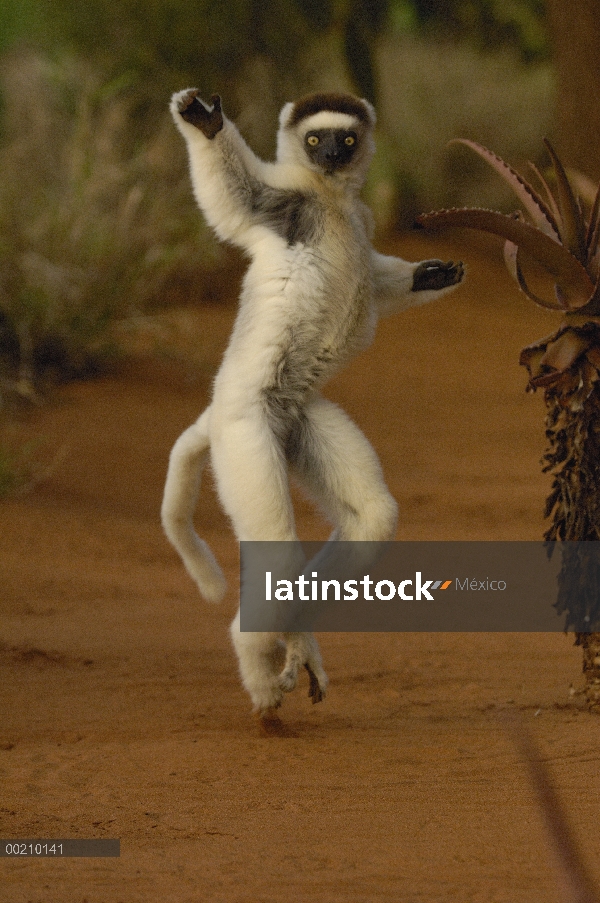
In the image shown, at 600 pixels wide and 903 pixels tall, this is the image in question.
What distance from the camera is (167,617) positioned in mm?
5930

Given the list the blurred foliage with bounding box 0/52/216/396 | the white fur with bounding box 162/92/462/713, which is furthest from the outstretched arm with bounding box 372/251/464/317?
the blurred foliage with bounding box 0/52/216/396

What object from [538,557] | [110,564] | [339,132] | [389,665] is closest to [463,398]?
[538,557]

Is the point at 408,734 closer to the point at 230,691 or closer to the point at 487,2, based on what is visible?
the point at 230,691

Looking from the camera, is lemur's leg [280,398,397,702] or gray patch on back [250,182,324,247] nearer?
lemur's leg [280,398,397,702]

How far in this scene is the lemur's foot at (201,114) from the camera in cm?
395

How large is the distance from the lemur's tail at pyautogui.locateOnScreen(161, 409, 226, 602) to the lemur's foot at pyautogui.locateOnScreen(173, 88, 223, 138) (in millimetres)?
1073

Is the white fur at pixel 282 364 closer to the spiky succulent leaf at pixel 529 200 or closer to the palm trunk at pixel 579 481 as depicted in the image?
the spiky succulent leaf at pixel 529 200

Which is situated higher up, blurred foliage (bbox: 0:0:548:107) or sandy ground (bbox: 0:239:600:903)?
blurred foliage (bbox: 0:0:548:107)

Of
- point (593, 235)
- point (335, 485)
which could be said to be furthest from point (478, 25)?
A: point (335, 485)

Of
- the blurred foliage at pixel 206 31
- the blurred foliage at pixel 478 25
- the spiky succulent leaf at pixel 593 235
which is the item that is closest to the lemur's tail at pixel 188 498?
the spiky succulent leaf at pixel 593 235

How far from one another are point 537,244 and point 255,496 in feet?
4.63

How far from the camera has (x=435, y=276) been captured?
4.56 metres

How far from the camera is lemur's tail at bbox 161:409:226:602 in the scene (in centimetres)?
431

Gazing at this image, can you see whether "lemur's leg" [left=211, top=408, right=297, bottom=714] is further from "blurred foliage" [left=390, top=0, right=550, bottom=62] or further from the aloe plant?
"blurred foliage" [left=390, top=0, right=550, bottom=62]
